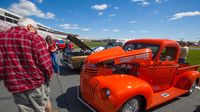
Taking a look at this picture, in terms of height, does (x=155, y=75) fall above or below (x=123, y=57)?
below

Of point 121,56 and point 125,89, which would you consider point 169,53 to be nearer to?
point 121,56

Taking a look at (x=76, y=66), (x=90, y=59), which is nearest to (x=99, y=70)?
(x=90, y=59)

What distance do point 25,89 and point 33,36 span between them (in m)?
0.78

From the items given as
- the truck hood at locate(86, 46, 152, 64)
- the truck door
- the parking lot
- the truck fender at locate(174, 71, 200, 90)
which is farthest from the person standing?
the truck fender at locate(174, 71, 200, 90)

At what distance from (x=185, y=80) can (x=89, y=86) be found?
3141 mm

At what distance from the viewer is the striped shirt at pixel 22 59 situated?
2.01 meters

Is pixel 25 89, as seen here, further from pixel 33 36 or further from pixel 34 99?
pixel 33 36

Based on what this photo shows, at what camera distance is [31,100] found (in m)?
2.23

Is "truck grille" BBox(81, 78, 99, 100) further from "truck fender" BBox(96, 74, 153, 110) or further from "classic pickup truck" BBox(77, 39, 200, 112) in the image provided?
"truck fender" BBox(96, 74, 153, 110)

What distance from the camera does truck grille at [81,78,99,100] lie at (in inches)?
126

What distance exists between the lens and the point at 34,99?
88.8 inches

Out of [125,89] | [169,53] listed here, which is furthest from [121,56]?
[169,53]

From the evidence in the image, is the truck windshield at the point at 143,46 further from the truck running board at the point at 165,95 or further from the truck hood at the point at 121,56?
the truck running board at the point at 165,95

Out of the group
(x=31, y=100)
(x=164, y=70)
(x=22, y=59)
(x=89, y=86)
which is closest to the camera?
(x=22, y=59)
